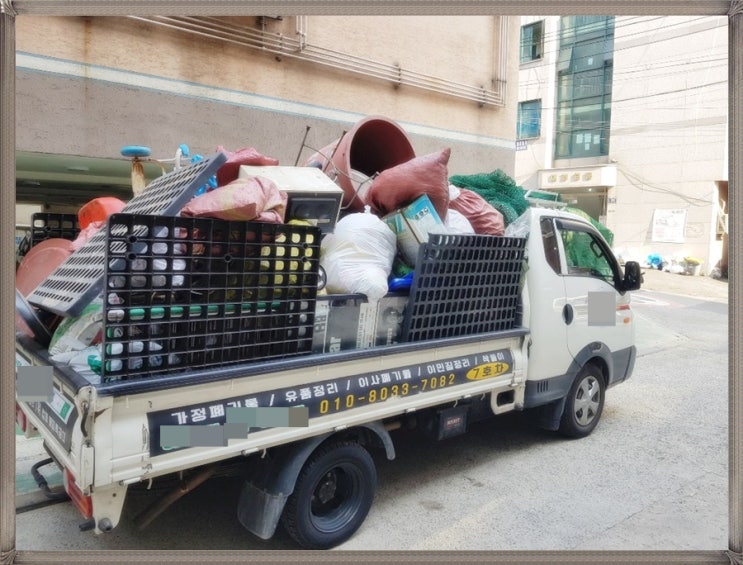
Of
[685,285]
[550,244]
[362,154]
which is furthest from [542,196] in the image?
[685,285]

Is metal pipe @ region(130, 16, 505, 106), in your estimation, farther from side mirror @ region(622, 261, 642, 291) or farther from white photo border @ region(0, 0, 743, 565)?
side mirror @ region(622, 261, 642, 291)

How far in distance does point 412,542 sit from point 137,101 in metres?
5.47

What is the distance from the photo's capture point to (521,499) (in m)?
3.45

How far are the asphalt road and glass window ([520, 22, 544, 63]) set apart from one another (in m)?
11.2

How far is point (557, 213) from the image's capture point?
163 inches

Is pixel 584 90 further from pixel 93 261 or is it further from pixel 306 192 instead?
pixel 93 261

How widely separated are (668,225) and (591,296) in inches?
632

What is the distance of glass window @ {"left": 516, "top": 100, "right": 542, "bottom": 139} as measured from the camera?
1952 cm

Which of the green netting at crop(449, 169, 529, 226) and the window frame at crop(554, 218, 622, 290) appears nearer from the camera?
the window frame at crop(554, 218, 622, 290)

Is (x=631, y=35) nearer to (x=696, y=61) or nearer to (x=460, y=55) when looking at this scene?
(x=696, y=61)

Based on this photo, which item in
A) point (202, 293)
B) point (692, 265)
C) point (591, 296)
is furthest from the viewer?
point (692, 265)

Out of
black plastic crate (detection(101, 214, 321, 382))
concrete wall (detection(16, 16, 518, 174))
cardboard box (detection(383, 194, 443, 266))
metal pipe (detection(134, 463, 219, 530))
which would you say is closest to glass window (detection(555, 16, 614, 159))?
concrete wall (detection(16, 16, 518, 174))

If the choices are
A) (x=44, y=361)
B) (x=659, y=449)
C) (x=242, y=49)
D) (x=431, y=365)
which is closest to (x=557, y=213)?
(x=431, y=365)

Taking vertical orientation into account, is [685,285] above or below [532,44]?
below
